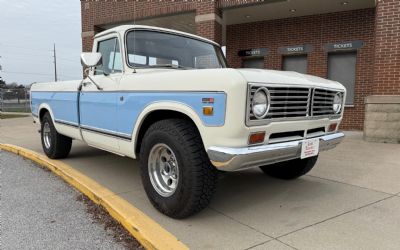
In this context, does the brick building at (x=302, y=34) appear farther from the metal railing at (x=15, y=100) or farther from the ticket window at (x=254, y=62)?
the metal railing at (x=15, y=100)

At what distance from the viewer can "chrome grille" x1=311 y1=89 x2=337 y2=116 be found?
359 cm

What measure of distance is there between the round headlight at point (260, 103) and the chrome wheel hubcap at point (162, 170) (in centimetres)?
97

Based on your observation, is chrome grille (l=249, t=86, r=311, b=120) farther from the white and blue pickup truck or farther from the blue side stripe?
the blue side stripe

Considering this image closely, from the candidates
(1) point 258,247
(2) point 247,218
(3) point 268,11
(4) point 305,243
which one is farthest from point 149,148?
(3) point 268,11

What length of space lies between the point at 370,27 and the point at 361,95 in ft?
6.71

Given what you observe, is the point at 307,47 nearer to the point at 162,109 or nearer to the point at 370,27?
the point at 370,27

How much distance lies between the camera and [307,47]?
11.9 m

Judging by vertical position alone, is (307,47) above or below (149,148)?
above

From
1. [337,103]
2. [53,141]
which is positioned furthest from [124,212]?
[53,141]

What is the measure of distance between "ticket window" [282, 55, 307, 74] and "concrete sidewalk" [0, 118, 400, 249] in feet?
22.1

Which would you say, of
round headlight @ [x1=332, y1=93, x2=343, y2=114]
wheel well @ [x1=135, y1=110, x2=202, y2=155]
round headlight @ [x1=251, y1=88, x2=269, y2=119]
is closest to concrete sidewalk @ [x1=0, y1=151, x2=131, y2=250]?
wheel well @ [x1=135, y1=110, x2=202, y2=155]

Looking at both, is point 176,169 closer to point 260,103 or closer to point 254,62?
point 260,103

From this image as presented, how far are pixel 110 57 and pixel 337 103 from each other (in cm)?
283

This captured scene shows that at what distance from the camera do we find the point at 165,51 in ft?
14.5
